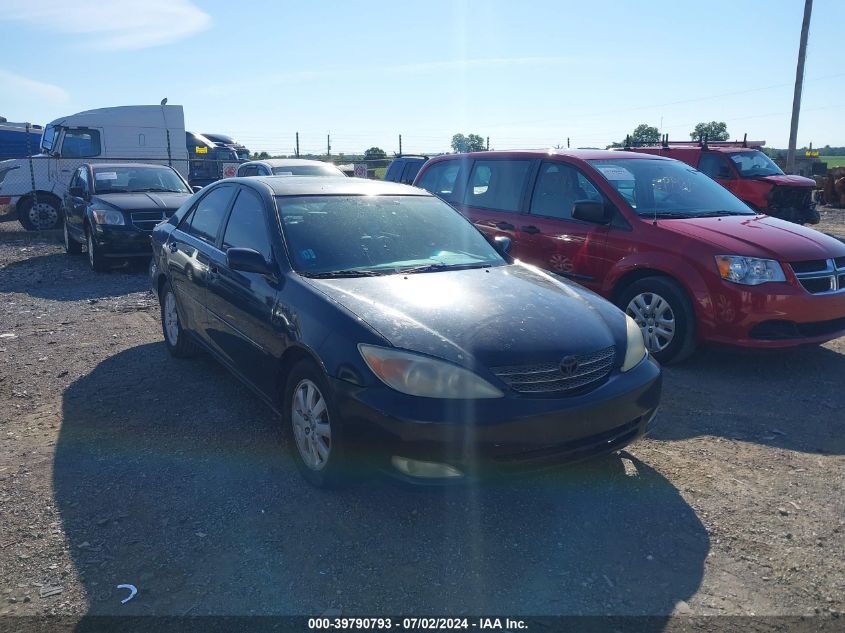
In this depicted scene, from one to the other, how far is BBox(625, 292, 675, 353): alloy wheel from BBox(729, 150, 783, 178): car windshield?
972cm

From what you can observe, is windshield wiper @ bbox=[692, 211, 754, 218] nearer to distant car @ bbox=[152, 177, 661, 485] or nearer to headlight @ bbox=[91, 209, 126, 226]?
distant car @ bbox=[152, 177, 661, 485]

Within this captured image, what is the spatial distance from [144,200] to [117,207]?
0.50 m

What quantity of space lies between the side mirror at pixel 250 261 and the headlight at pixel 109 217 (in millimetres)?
6717

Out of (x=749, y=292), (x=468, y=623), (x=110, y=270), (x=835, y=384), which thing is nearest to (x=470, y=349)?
(x=468, y=623)

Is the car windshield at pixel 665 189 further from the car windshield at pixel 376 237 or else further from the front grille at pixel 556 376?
the front grille at pixel 556 376

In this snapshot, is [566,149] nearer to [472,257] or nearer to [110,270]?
[472,257]

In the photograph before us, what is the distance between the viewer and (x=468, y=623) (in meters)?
2.63

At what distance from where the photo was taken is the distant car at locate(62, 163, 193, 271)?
9844 mm

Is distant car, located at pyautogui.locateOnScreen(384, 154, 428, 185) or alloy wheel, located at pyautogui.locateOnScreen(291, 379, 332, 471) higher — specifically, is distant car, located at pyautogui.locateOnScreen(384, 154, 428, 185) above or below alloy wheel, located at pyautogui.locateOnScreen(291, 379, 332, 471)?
above

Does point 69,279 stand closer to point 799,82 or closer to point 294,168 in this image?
point 294,168

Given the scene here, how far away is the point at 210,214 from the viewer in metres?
5.15

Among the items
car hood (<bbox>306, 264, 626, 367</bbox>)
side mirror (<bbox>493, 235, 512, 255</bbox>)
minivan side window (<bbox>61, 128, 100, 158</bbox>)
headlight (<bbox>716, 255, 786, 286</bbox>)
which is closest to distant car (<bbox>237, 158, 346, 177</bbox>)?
minivan side window (<bbox>61, 128, 100, 158</bbox>)

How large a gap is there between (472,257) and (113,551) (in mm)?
2658

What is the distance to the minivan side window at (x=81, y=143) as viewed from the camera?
1623 cm
